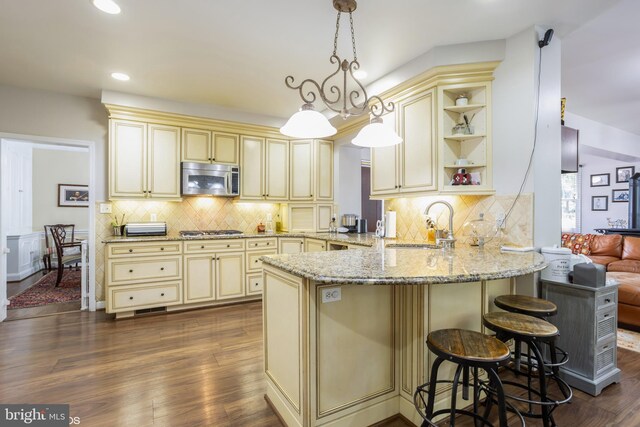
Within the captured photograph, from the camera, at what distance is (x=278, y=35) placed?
8.41 ft

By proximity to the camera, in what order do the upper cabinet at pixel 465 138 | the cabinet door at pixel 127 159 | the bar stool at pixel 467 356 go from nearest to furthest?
the bar stool at pixel 467 356 → the upper cabinet at pixel 465 138 → the cabinet door at pixel 127 159

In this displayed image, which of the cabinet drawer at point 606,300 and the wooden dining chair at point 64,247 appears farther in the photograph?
the wooden dining chair at point 64,247

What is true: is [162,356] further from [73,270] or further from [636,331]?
[73,270]

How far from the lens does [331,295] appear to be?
64.2 inches

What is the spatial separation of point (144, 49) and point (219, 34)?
0.77 m

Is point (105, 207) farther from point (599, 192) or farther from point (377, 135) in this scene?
point (599, 192)

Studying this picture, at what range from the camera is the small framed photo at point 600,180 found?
7.05 metres

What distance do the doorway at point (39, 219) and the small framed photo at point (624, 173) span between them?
32.1 ft

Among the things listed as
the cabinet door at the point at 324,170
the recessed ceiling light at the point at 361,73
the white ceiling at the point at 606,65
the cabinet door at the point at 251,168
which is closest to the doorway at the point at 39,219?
the cabinet door at the point at 251,168

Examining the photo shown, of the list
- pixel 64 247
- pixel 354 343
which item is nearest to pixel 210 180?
pixel 354 343

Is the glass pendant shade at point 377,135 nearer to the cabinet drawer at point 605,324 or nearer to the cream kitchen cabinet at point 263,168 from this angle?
the cabinet drawer at point 605,324

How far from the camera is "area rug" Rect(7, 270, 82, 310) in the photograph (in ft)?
13.8

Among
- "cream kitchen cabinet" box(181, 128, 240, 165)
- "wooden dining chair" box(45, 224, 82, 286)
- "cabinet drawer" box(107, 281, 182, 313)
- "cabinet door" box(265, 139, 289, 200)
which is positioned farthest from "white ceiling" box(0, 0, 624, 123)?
"wooden dining chair" box(45, 224, 82, 286)

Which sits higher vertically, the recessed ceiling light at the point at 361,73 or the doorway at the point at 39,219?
the recessed ceiling light at the point at 361,73
